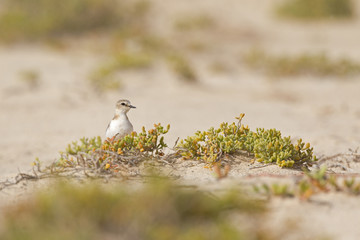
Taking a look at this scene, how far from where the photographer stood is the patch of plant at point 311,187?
3268 mm

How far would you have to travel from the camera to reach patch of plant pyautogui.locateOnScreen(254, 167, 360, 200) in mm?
3268

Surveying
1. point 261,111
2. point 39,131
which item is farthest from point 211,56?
point 39,131

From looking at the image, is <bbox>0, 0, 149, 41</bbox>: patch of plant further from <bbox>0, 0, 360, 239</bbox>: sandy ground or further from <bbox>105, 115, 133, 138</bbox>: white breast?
<bbox>105, 115, 133, 138</bbox>: white breast

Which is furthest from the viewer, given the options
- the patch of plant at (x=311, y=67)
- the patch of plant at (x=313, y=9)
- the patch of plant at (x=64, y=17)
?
the patch of plant at (x=313, y=9)

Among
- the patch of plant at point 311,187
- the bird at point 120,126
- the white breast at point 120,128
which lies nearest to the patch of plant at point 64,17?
the bird at point 120,126

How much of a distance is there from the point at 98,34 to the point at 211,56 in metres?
5.32

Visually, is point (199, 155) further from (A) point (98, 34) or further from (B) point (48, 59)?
(A) point (98, 34)

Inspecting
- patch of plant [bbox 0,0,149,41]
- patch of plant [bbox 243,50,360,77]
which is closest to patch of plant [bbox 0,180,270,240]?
patch of plant [bbox 243,50,360,77]

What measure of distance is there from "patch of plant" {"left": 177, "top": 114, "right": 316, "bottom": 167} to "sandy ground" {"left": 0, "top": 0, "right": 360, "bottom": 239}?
16 cm

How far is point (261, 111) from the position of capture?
9.73 metres

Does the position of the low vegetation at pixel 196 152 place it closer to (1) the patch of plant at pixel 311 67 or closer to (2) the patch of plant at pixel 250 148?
(2) the patch of plant at pixel 250 148

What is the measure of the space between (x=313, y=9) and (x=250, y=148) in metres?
19.4

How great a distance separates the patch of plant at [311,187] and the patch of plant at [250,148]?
1.25 meters

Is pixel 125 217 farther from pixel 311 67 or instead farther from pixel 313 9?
pixel 313 9
